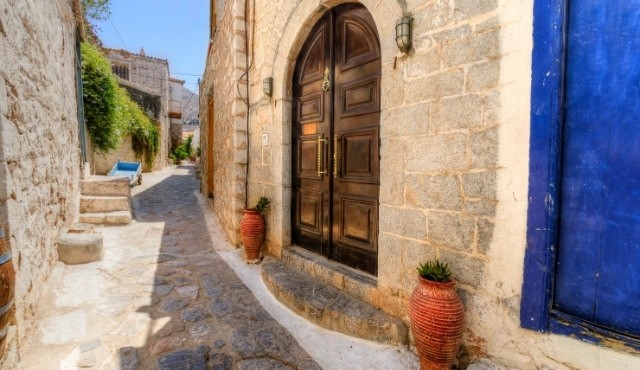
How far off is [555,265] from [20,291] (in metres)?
3.37

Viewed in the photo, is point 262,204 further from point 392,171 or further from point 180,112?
point 180,112

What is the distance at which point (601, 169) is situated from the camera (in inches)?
58.7

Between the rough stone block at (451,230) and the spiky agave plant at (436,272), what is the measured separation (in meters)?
0.16

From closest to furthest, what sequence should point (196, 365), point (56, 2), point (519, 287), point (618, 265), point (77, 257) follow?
point (618, 265) < point (519, 287) < point (196, 365) < point (77, 257) < point (56, 2)

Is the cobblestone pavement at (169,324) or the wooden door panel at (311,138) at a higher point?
the wooden door panel at (311,138)

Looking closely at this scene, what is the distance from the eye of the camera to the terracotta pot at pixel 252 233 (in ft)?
12.5

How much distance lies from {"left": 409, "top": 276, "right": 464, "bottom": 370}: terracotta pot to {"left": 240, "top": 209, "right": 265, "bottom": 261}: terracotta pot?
2.42 metres

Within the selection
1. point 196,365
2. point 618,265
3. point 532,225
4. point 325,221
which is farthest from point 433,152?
point 196,365

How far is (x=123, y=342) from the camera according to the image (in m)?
2.23

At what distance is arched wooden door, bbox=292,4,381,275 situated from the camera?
8.88 ft

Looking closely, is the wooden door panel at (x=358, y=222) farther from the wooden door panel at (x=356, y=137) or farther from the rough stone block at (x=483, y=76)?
the rough stone block at (x=483, y=76)

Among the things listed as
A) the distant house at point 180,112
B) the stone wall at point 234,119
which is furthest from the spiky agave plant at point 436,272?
the distant house at point 180,112

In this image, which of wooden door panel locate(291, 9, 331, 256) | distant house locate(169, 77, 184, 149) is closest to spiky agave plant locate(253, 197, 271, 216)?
wooden door panel locate(291, 9, 331, 256)

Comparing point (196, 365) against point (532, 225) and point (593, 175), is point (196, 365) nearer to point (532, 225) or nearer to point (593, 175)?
point (532, 225)
